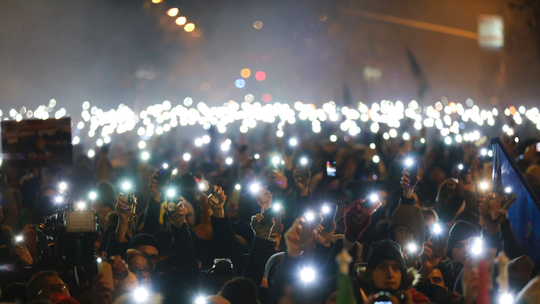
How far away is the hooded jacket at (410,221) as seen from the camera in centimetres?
474

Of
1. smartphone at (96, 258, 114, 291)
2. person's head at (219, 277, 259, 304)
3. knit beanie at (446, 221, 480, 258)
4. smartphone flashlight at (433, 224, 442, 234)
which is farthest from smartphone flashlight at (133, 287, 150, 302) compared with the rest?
knit beanie at (446, 221, 480, 258)

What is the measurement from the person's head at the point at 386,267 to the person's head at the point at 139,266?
1.88 metres

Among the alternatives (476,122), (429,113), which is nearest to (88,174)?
(476,122)

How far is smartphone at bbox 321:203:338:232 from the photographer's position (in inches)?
196

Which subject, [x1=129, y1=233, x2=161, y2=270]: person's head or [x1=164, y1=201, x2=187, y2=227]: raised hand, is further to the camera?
[x1=129, y1=233, x2=161, y2=270]: person's head

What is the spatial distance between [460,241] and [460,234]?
11 centimetres

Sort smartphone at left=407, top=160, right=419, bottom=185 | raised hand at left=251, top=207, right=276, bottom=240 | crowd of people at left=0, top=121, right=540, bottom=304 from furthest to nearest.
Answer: smartphone at left=407, top=160, right=419, bottom=185 → raised hand at left=251, top=207, right=276, bottom=240 → crowd of people at left=0, top=121, right=540, bottom=304

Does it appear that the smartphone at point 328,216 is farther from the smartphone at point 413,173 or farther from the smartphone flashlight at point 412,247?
the smartphone at point 413,173

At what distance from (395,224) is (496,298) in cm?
166

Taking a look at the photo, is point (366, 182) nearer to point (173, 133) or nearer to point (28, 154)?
point (28, 154)

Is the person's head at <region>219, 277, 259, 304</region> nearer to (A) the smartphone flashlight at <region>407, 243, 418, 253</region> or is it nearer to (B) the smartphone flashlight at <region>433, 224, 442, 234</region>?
(A) the smartphone flashlight at <region>407, 243, 418, 253</region>

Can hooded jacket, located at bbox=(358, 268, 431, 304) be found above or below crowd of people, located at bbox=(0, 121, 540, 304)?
below

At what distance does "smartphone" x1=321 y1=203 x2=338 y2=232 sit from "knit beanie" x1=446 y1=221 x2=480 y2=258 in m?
1.16

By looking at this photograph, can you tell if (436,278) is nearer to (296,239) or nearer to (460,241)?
(460,241)
